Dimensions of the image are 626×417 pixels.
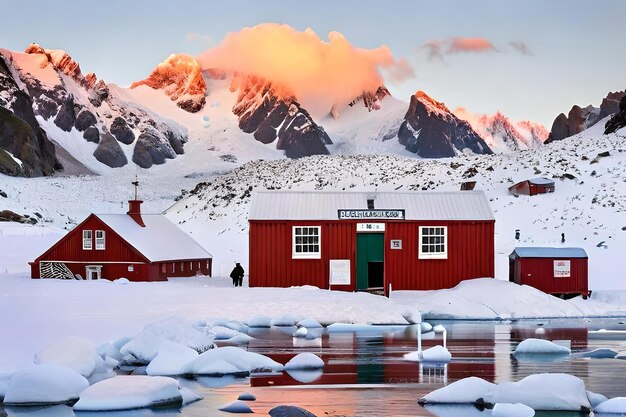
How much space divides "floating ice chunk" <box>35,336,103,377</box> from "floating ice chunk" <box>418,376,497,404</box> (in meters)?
6.95

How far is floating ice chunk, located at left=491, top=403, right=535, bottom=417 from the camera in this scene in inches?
648

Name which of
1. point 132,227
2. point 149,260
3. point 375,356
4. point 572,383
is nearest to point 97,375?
Result: point 375,356

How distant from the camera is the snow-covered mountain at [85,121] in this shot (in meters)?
167

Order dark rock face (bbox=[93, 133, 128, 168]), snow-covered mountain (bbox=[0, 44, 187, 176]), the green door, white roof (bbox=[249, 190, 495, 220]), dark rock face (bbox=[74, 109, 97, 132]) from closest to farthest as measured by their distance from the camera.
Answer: the green door, white roof (bbox=[249, 190, 495, 220]), snow-covered mountain (bbox=[0, 44, 187, 176]), dark rock face (bbox=[93, 133, 128, 168]), dark rock face (bbox=[74, 109, 97, 132])

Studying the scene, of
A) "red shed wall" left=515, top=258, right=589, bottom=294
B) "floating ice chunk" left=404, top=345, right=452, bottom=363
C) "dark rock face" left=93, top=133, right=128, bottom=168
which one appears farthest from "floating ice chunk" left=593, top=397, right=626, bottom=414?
"dark rock face" left=93, top=133, right=128, bottom=168

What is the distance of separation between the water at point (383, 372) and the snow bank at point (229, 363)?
37 cm

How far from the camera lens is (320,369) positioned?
861 inches

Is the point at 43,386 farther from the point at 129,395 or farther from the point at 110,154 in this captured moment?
the point at 110,154

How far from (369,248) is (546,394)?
24.6 meters

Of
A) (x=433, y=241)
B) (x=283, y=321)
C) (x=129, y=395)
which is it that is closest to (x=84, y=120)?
(x=433, y=241)

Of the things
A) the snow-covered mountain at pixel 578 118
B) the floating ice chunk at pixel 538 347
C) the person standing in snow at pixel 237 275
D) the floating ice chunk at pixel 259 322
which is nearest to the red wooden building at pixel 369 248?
the person standing in snow at pixel 237 275

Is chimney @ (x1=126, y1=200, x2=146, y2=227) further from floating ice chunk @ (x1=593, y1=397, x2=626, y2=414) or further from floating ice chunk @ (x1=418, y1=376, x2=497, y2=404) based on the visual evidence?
floating ice chunk @ (x1=593, y1=397, x2=626, y2=414)

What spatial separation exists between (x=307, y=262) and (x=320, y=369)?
19.6 m

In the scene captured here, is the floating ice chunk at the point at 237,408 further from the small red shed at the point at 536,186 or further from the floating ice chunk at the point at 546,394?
the small red shed at the point at 536,186
